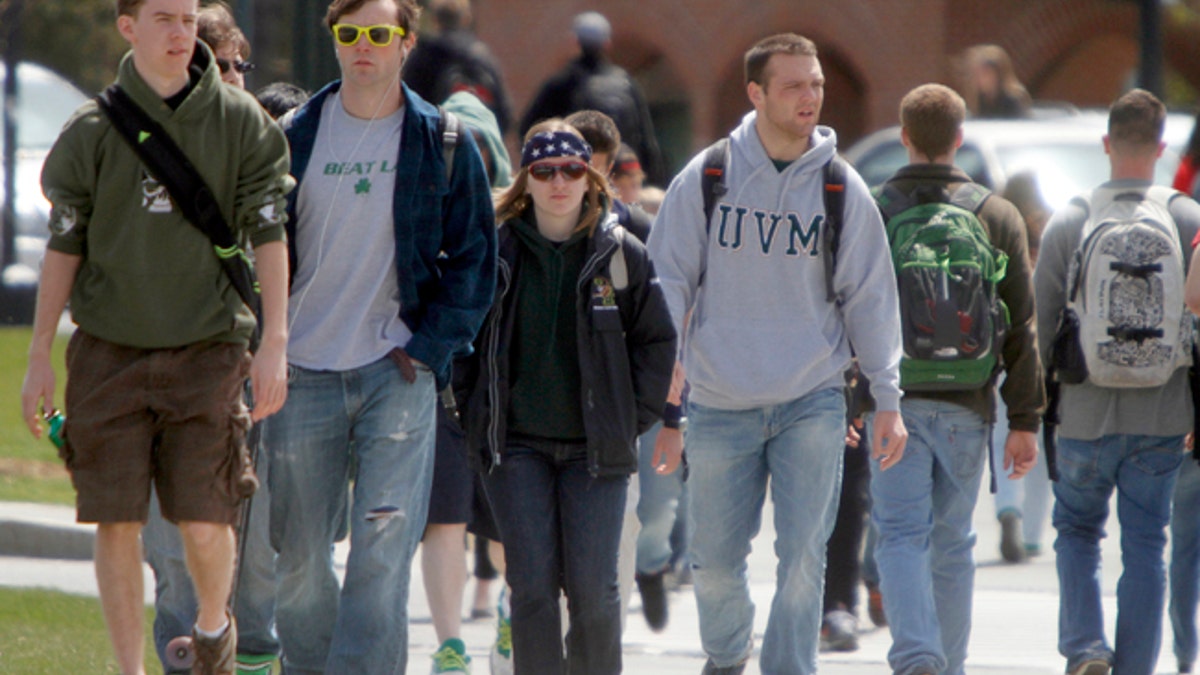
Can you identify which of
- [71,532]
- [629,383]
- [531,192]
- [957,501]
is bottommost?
[71,532]

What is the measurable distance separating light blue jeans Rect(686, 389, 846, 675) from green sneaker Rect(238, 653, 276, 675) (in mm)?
1366

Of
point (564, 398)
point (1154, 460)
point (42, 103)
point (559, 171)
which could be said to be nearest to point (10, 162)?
point (42, 103)

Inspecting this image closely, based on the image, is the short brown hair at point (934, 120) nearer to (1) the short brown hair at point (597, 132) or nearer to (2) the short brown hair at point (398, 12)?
(1) the short brown hair at point (597, 132)

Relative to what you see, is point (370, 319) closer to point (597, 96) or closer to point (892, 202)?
point (892, 202)

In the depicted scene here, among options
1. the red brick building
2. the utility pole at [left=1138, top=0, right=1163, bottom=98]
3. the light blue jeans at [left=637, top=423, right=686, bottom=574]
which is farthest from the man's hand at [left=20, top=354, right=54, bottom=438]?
the red brick building

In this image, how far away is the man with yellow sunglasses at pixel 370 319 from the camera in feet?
18.6

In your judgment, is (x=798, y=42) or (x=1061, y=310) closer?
(x=798, y=42)

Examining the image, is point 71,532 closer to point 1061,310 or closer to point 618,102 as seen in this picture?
point 618,102

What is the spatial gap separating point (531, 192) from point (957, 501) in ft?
6.13

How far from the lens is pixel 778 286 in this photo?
6.28 metres

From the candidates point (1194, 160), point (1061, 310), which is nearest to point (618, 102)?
point (1194, 160)

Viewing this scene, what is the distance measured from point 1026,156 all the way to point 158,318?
399 inches

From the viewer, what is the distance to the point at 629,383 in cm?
600

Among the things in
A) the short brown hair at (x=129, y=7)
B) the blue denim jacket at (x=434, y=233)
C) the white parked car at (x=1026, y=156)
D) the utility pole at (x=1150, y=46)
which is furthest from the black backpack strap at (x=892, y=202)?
the utility pole at (x=1150, y=46)
